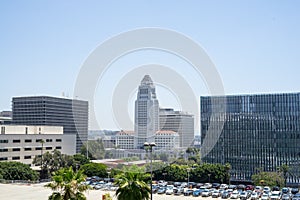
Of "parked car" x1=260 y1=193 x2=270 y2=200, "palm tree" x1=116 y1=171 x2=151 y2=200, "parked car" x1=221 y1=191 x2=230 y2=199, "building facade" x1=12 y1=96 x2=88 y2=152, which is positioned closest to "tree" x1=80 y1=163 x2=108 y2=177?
"parked car" x1=221 y1=191 x2=230 y2=199

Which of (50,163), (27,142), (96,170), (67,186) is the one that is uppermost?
(67,186)

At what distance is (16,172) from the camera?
3300 cm

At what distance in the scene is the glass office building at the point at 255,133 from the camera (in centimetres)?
4550

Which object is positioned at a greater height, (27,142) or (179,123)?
(179,123)

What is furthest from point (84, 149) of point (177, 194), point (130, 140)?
point (177, 194)

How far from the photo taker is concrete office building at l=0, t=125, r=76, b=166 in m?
43.8

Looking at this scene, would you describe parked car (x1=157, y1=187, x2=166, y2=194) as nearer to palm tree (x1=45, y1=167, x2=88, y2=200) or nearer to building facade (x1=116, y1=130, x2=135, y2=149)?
palm tree (x1=45, y1=167, x2=88, y2=200)

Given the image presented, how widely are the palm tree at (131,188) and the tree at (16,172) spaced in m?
25.3

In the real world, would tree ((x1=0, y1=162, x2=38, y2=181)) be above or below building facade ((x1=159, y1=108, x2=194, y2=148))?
below

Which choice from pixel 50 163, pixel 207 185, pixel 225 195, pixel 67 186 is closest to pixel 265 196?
pixel 225 195

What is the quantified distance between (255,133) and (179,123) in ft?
34.0

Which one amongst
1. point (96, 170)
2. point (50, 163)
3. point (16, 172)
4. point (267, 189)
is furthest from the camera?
point (50, 163)

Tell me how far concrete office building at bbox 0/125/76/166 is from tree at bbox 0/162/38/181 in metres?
10.2

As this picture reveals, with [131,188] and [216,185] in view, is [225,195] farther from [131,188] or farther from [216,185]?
[131,188]
